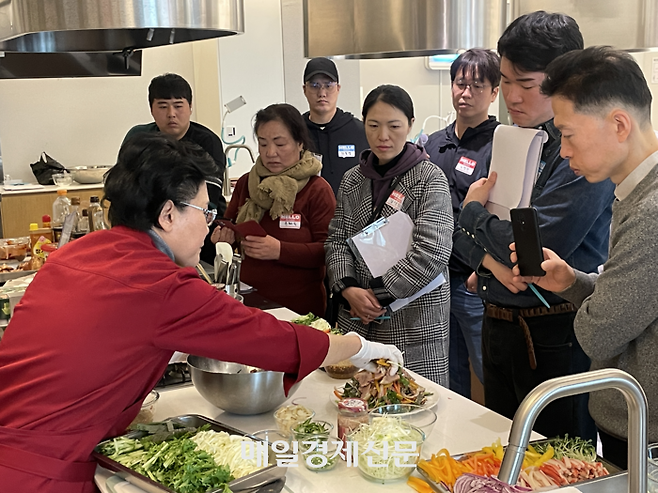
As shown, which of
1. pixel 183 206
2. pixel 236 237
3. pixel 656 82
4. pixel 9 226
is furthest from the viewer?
pixel 9 226

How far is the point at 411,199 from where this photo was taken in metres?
2.75

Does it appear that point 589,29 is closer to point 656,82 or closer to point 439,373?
point 439,373

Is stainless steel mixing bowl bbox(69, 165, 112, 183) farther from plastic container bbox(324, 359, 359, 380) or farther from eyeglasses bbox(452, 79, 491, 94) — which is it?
plastic container bbox(324, 359, 359, 380)

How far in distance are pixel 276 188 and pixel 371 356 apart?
1494mm

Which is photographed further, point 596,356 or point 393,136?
point 393,136

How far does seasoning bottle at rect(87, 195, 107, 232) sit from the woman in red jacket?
189cm

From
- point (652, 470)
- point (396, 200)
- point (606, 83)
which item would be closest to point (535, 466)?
point (652, 470)

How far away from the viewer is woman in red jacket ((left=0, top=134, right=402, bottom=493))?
1478 millimetres

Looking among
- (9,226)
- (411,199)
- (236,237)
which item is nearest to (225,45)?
(9,226)

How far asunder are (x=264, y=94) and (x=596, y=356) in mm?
4892

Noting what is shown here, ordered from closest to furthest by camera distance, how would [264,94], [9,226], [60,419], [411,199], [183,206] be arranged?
[60,419]
[183,206]
[411,199]
[9,226]
[264,94]

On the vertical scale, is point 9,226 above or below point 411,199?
below

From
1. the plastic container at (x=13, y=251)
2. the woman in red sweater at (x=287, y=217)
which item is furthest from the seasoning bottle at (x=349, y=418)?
the plastic container at (x=13, y=251)

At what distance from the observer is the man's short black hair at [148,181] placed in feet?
5.32
